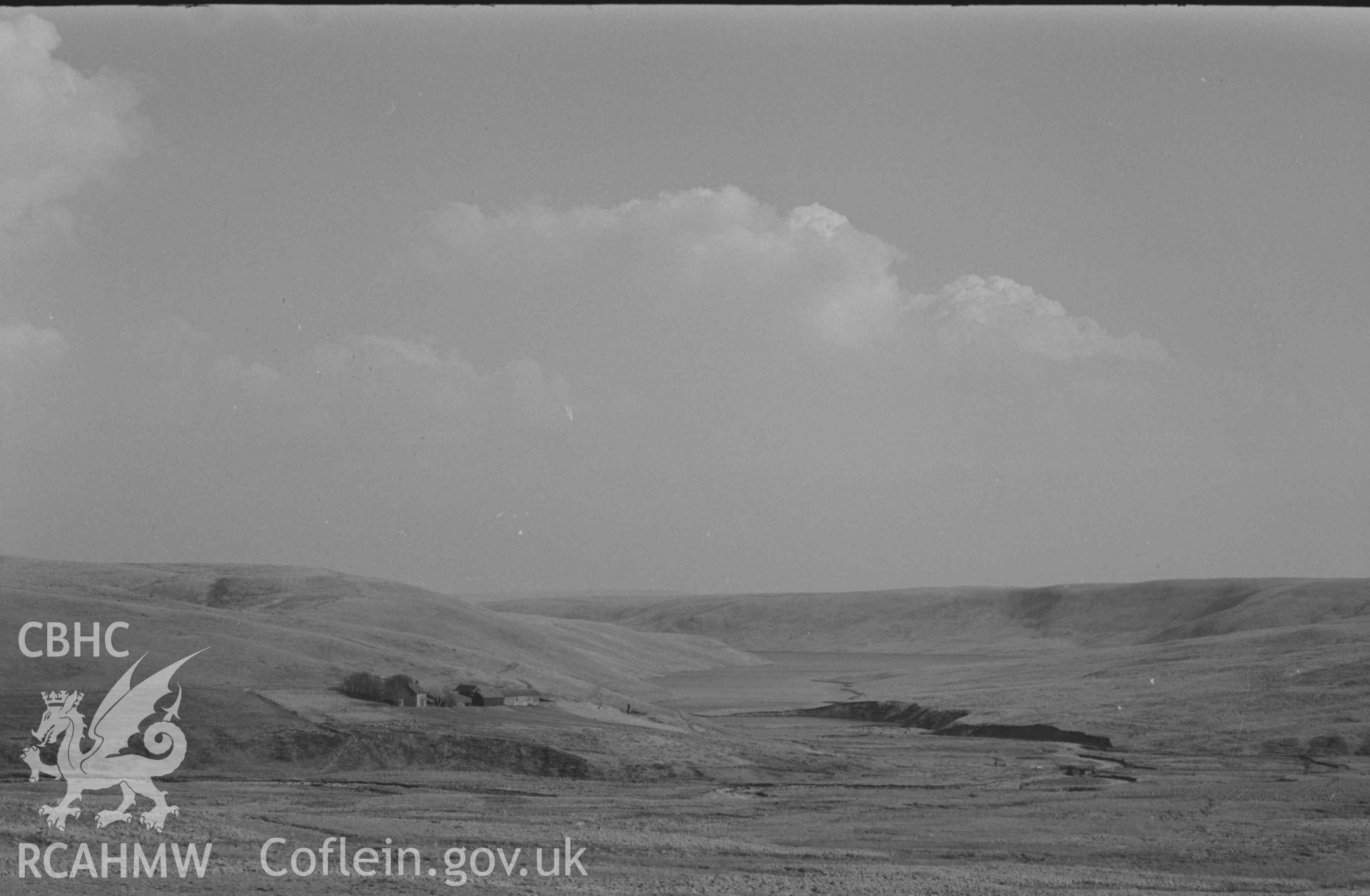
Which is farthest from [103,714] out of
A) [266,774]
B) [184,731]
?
[266,774]

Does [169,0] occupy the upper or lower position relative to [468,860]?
upper

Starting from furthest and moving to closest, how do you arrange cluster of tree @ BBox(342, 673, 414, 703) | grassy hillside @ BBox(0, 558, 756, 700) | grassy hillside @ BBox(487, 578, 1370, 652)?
grassy hillside @ BBox(487, 578, 1370, 652)
grassy hillside @ BBox(0, 558, 756, 700)
cluster of tree @ BBox(342, 673, 414, 703)

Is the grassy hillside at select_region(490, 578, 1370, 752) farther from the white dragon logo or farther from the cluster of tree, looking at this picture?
the white dragon logo

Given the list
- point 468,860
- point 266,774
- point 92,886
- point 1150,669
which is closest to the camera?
point 92,886

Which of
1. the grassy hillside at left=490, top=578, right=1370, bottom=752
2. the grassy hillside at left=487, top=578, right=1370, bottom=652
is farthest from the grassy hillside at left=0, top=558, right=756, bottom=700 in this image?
the grassy hillside at left=487, top=578, right=1370, bottom=652

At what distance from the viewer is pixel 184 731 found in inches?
1657

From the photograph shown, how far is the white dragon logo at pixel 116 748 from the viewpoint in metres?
29.7

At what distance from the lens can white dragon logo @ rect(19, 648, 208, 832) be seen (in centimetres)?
2972

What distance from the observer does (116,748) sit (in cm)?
4009

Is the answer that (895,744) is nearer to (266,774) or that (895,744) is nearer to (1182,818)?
(1182,818)

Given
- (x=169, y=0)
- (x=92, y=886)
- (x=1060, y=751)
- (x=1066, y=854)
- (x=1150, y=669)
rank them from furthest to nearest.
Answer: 1. (x=1150, y=669)
2. (x=1060, y=751)
3. (x=1066, y=854)
4. (x=92, y=886)
5. (x=169, y=0)

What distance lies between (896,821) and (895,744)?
2599cm

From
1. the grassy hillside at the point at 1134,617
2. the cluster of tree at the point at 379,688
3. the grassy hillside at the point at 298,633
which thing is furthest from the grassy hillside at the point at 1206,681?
the cluster of tree at the point at 379,688

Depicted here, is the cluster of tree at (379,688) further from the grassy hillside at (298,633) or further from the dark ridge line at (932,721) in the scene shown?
the dark ridge line at (932,721)
